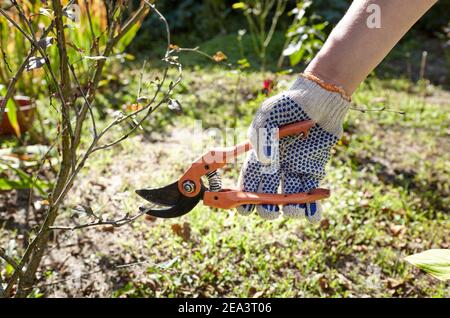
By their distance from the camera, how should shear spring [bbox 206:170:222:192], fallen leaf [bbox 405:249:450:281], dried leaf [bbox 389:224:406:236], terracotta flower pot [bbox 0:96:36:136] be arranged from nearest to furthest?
shear spring [bbox 206:170:222:192] → fallen leaf [bbox 405:249:450:281] → dried leaf [bbox 389:224:406:236] → terracotta flower pot [bbox 0:96:36:136]

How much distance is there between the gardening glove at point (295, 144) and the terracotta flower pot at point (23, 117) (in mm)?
2263

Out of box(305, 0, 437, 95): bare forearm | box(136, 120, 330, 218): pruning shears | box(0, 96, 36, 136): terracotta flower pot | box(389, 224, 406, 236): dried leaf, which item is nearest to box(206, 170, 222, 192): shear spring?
box(136, 120, 330, 218): pruning shears

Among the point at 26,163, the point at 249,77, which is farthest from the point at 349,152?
the point at 26,163

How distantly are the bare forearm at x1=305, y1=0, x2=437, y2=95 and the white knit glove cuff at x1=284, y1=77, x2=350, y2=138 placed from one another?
0.04 metres

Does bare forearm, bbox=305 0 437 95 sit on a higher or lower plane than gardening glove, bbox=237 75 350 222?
higher

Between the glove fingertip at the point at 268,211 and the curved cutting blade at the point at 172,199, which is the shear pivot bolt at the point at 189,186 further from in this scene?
the glove fingertip at the point at 268,211

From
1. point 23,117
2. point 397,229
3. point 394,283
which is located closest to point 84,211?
point 394,283

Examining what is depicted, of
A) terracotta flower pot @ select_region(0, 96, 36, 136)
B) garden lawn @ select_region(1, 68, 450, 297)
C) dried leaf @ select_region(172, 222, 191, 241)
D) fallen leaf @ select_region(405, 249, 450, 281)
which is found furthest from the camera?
terracotta flower pot @ select_region(0, 96, 36, 136)

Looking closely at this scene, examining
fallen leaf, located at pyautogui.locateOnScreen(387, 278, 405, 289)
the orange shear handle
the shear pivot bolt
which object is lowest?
fallen leaf, located at pyautogui.locateOnScreen(387, 278, 405, 289)

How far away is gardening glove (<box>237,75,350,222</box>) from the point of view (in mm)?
1535

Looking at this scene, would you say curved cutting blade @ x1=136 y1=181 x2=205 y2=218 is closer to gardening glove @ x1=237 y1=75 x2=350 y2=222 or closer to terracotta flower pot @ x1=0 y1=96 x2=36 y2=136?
gardening glove @ x1=237 y1=75 x2=350 y2=222

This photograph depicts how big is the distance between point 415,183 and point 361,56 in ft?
6.71

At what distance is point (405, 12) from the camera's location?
1.44 meters
